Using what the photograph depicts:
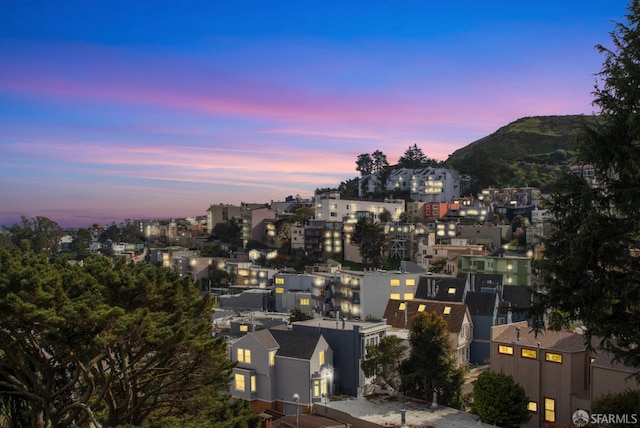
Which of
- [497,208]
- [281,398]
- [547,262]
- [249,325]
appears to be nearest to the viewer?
[547,262]

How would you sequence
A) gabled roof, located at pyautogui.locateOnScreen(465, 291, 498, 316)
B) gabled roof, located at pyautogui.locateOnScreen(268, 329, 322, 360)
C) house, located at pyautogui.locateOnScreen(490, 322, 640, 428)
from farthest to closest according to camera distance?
gabled roof, located at pyautogui.locateOnScreen(465, 291, 498, 316), gabled roof, located at pyautogui.locateOnScreen(268, 329, 322, 360), house, located at pyautogui.locateOnScreen(490, 322, 640, 428)

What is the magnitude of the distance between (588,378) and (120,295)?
2200cm

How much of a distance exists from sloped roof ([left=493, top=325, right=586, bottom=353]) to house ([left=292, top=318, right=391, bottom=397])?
352 inches

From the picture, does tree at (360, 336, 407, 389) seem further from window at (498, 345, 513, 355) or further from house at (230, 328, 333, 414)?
window at (498, 345, 513, 355)

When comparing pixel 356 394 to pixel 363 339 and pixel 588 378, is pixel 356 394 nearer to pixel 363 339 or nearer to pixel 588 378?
pixel 363 339

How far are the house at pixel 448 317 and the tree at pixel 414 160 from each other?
293 feet

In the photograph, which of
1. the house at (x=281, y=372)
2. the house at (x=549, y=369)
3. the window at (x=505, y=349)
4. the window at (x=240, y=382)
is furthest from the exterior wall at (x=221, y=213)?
the house at (x=549, y=369)

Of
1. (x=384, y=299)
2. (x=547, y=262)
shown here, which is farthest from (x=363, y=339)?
(x=547, y=262)

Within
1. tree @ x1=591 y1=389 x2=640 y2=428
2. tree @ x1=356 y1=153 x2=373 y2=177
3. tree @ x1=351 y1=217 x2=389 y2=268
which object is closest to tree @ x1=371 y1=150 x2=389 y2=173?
tree @ x1=356 y1=153 x2=373 y2=177

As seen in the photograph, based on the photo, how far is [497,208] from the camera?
336 ft

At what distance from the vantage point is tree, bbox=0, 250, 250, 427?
15.2 meters

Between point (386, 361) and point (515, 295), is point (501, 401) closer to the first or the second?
point (386, 361)

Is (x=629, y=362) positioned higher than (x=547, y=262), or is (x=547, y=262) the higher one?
(x=547, y=262)

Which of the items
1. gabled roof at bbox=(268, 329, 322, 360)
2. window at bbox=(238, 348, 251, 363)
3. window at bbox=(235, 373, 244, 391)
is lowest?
window at bbox=(235, 373, 244, 391)
